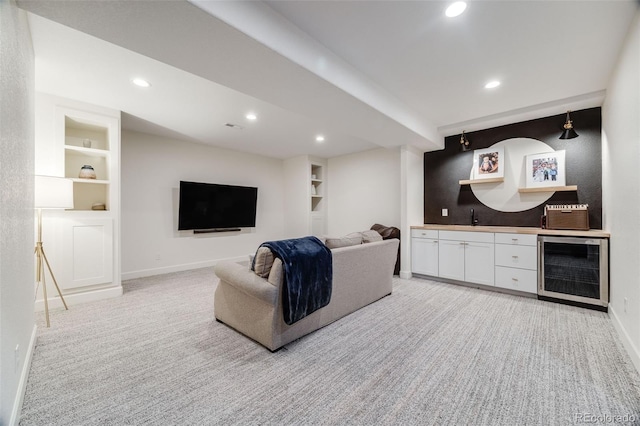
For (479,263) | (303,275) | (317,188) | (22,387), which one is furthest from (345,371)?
(317,188)

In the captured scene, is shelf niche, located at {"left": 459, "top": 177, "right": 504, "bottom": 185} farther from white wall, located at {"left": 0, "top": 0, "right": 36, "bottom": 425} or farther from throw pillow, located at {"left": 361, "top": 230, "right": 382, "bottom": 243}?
white wall, located at {"left": 0, "top": 0, "right": 36, "bottom": 425}

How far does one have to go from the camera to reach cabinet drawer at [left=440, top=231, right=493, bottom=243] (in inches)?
147

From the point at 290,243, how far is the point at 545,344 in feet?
7.83

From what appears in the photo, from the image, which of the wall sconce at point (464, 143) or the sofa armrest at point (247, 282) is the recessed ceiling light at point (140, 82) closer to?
the sofa armrest at point (247, 282)

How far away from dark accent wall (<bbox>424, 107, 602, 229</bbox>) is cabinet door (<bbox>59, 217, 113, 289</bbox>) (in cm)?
511

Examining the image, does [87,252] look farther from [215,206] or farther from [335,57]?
[335,57]

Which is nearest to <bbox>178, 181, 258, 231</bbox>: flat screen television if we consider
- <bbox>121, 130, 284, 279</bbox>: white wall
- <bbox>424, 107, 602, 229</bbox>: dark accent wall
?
<bbox>121, 130, 284, 279</bbox>: white wall

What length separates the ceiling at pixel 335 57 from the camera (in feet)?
5.61

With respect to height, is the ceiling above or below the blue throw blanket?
above

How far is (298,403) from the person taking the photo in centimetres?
157

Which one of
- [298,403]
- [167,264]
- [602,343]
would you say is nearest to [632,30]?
[602,343]

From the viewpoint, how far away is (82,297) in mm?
3281

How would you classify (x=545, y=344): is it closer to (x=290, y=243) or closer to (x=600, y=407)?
(x=600, y=407)

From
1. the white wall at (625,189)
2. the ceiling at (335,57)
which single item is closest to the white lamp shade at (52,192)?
the ceiling at (335,57)
